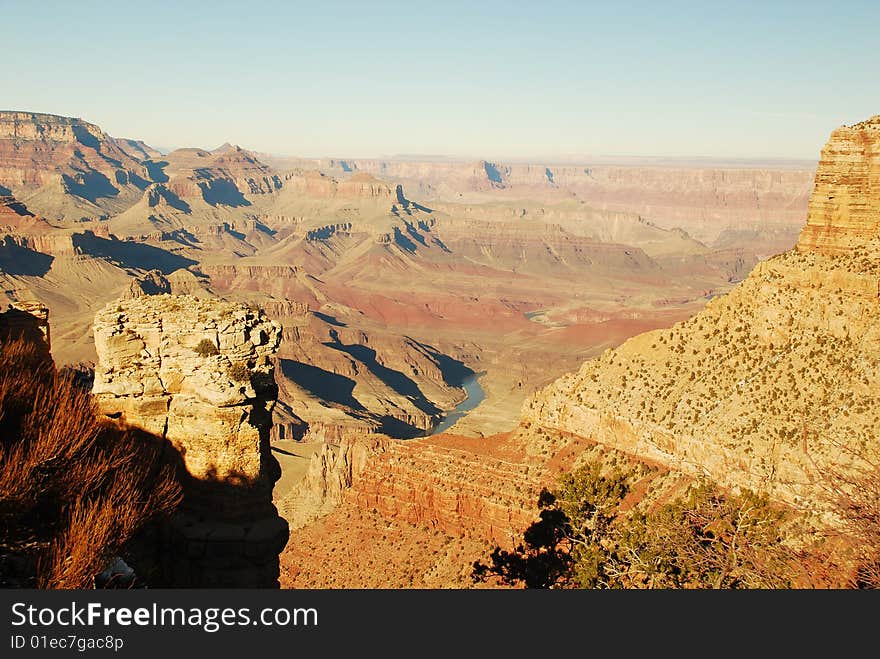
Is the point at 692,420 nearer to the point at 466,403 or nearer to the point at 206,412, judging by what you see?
the point at 206,412

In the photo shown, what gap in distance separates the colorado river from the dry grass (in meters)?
116

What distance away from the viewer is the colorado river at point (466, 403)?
14150 centimetres

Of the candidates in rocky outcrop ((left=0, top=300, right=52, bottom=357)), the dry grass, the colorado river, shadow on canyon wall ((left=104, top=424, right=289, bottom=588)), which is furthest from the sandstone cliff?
the colorado river

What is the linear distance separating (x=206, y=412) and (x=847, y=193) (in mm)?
46951

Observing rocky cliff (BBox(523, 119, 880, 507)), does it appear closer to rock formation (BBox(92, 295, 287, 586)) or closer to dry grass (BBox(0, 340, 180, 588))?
rock formation (BBox(92, 295, 287, 586))

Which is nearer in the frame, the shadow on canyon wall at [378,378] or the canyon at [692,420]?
the canyon at [692,420]

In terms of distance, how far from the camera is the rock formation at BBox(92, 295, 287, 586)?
18.9 m

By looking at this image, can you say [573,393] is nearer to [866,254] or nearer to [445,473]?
[445,473]

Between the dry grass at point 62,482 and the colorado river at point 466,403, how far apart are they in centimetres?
11561

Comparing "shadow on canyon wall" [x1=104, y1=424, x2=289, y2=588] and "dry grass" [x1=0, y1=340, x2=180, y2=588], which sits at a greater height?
"dry grass" [x1=0, y1=340, x2=180, y2=588]

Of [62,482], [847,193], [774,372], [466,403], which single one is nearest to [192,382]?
[62,482]

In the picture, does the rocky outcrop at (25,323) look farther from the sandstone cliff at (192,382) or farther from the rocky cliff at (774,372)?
the rocky cliff at (774,372)

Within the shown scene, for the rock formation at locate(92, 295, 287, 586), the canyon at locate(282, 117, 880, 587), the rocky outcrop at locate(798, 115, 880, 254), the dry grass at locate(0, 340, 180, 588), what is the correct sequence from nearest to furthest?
1. the dry grass at locate(0, 340, 180, 588)
2. the rock formation at locate(92, 295, 287, 586)
3. the canyon at locate(282, 117, 880, 587)
4. the rocky outcrop at locate(798, 115, 880, 254)

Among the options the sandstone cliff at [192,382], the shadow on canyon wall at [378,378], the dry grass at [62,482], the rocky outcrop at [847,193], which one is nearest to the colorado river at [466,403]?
the shadow on canyon wall at [378,378]
